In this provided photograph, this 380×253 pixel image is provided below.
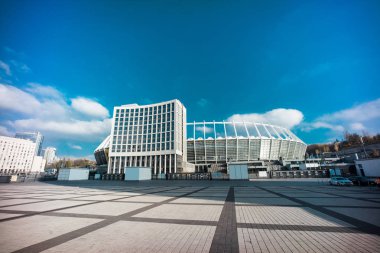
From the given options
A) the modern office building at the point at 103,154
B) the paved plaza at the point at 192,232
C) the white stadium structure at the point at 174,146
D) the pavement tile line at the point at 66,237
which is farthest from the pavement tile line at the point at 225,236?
the modern office building at the point at 103,154

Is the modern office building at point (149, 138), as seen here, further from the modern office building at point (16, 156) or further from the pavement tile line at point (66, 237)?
the modern office building at point (16, 156)

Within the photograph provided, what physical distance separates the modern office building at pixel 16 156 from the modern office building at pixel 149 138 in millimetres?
81764

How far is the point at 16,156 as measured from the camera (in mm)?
132375

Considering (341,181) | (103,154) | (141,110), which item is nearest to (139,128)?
(141,110)

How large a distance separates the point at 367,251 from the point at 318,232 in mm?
1597

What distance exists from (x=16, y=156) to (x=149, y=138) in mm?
115303

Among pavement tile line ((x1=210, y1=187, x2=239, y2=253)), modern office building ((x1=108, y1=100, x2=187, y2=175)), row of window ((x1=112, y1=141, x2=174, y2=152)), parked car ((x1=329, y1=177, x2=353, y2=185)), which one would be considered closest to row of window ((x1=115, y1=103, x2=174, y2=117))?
modern office building ((x1=108, y1=100, x2=187, y2=175))

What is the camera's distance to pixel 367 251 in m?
4.39

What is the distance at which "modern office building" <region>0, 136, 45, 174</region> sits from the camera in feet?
403

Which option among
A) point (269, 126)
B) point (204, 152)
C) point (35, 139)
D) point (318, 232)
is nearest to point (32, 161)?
point (35, 139)

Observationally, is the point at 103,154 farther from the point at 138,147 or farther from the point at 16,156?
the point at 16,156

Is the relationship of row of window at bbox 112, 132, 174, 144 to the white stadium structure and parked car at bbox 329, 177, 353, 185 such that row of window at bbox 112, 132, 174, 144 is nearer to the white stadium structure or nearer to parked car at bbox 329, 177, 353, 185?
the white stadium structure

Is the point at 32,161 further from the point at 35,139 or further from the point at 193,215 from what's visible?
the point at 193,215

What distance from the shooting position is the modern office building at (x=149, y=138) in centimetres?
8675
